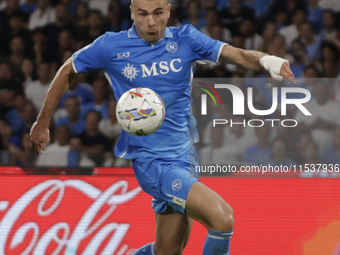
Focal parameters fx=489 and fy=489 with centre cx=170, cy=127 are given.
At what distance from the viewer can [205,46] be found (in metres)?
3.00

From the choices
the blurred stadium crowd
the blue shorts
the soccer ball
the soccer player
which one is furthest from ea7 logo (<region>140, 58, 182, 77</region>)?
the blurred stadium crowd

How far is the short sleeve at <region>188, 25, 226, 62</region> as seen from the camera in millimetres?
2961

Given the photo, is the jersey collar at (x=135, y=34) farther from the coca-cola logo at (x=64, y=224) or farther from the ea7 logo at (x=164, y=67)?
the coca-cola logo at (x=64, y=224)

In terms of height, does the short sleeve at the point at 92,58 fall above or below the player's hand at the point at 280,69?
below

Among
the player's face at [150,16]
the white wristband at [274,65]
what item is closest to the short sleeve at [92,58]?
the player's face at [150,16]

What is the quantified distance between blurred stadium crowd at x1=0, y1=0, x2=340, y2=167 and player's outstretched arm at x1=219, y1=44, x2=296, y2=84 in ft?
4.23

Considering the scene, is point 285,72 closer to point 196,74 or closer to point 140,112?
point 140,112

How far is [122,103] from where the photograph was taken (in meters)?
2.81

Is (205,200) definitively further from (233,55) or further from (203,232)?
(203,232)

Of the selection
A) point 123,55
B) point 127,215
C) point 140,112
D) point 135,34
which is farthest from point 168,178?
point 127,215

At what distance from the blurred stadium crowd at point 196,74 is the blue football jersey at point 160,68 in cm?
105

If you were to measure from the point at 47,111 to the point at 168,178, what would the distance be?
925 millimetres

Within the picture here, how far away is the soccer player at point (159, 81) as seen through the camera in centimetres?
296

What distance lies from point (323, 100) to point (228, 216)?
7.18 feet
